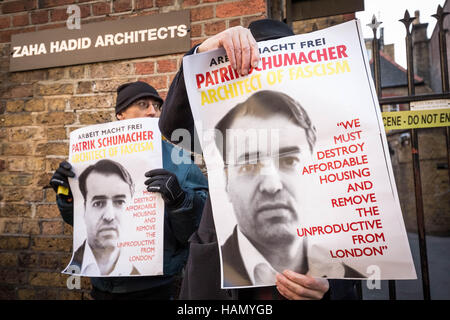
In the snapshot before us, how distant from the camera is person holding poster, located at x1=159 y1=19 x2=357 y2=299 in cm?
75

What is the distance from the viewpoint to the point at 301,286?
737 mm

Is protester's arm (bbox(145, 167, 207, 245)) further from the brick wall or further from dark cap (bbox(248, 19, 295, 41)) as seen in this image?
the brick wall

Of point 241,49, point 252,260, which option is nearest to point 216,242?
point 252,260

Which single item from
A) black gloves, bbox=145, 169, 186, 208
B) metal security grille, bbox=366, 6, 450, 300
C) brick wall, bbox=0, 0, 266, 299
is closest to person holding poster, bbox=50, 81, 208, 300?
black gloves, bbox=145, 169, 186, 208

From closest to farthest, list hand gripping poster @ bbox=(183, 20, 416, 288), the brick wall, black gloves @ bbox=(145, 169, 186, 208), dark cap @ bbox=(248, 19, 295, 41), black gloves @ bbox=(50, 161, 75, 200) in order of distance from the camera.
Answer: hand gripping poster @ bbox=(183, 20, 416, 288) → dark cap @ bbox=(248, 19, 295, 41) → black gloves @ bbox=(145, 169, 186, 208) → black gloves @ bbox=(50, 161, 75, 200) → the brick wall

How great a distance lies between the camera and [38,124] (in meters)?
2.04

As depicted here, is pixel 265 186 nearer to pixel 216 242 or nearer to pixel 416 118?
pixel 216 242

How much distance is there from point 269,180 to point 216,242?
0.93 feet

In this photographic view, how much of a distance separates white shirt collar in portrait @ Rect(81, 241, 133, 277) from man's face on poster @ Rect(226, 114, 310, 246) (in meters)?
0.65

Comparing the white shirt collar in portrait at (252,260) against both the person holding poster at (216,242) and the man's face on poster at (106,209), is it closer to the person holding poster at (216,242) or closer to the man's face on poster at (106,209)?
the person holding poster at (216,242)

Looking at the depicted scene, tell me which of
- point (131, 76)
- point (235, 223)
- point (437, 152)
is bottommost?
point (235, 223)
